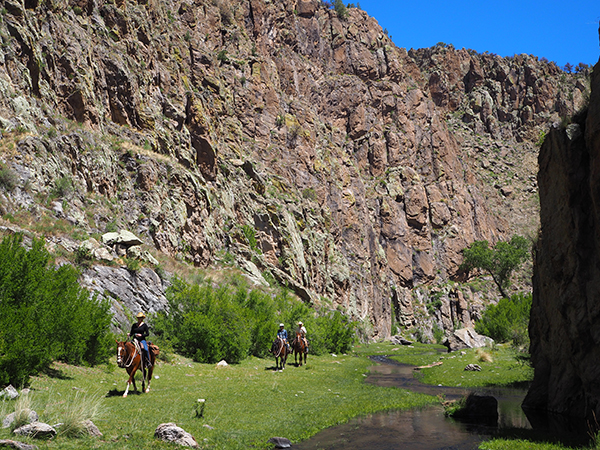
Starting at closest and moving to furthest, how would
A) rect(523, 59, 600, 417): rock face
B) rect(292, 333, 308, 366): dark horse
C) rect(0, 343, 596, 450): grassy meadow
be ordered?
rect(0, 343, 596, 450): grassy meadow → rect(523, 59, 600, 417): rock face → rect(292, 333, 308, 366): dark horse

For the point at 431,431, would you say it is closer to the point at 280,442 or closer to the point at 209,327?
the point at 280,442

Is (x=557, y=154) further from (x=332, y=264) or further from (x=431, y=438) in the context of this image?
(x=332, y=264)

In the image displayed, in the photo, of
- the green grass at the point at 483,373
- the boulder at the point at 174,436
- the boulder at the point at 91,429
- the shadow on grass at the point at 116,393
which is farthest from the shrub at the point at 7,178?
the green grass at the point at 483,373

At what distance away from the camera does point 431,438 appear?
40.2ft

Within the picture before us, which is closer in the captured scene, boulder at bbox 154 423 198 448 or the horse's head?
boulder at bbox 154 423 198 448

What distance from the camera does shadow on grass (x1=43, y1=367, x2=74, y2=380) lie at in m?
16.6

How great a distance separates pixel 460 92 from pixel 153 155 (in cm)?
14700

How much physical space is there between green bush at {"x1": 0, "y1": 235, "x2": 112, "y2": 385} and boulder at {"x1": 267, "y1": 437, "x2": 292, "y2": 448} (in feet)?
27.0

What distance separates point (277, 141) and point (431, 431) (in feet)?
240

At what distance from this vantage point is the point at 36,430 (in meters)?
8.60

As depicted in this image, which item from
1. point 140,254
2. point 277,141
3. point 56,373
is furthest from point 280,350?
point 277,141

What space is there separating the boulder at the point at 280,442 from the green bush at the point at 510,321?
36.5 m

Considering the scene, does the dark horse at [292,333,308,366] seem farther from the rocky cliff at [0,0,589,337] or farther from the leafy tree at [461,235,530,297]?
the leafy tree at [461,235,530,297]

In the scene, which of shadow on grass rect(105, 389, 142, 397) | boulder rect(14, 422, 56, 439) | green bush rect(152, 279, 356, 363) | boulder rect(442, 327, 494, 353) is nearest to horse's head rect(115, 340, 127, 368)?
shadow on grass rect(105, 389, 142, 397)
